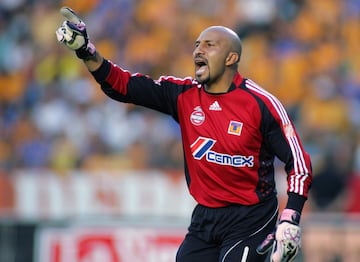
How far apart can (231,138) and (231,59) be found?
51cm

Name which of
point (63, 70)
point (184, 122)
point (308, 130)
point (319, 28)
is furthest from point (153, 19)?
point (184, 122)

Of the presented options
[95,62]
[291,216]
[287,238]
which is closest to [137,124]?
[95,62]

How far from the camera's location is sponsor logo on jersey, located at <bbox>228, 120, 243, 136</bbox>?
647 cm

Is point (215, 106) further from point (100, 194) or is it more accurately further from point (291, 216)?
point (100, 194)

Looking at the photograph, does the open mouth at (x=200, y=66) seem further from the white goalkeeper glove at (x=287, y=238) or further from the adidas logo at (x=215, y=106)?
the white goalkeeper glove at (x=287, y=238)

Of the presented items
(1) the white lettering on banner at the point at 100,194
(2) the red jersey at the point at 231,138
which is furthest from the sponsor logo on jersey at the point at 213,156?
(1) the white lettering on banner at the point at 100,194

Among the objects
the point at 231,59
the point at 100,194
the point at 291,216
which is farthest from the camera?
the point at 100,194

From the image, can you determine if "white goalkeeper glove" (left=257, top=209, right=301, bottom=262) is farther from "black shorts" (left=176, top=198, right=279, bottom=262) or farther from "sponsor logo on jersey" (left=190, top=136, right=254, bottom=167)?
"sponsor logo on jersey" (left=190, top=136, right=254, bottom=167)

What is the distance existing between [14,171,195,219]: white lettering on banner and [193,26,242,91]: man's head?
545 centimetres

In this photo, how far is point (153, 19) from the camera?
50.1ft

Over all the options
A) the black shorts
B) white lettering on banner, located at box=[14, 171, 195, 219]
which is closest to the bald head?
the black shorts

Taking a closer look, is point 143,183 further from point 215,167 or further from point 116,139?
point 215,167

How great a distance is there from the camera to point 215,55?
6.52 meters

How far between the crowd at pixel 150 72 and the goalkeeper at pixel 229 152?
588 cm
